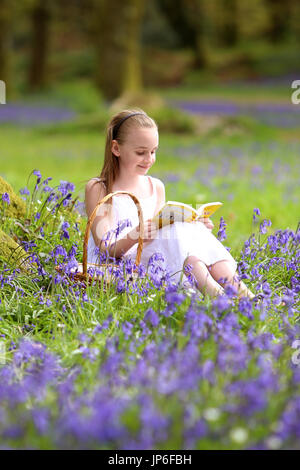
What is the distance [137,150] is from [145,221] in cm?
48

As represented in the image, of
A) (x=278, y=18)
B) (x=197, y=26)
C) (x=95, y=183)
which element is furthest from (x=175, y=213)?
(x=278, y=18)

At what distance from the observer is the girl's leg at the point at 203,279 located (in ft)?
12.8

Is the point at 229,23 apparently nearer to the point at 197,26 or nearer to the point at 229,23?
the point at 229,23

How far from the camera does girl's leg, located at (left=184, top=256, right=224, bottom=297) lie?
3896 mm

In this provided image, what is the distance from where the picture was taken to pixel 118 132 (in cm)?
443

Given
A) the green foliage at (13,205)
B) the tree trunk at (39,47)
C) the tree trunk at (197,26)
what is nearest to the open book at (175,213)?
the green foliage at (13,205)

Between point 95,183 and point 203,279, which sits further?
point 95,183

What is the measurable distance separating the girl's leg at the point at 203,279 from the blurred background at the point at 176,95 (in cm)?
260

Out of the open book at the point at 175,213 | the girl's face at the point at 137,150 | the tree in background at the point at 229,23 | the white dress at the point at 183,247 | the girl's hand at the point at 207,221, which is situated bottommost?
the white dress at the point at 183,247

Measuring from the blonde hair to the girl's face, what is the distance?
0.09 feet

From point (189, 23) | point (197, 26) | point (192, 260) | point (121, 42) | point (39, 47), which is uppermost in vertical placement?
point (189, 23)

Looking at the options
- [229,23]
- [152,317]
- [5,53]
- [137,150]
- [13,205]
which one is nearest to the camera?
[152,317]

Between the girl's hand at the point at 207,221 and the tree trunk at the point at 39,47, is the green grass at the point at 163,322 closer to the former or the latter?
the girl's hand at the point at 207,221

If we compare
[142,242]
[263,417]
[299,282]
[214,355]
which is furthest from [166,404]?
[299,282]
